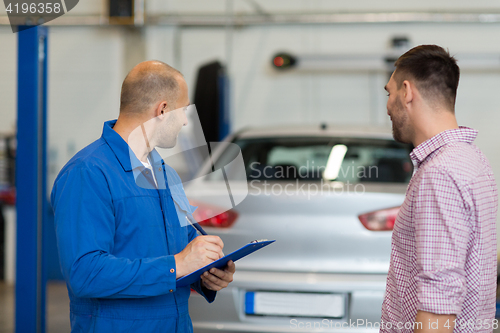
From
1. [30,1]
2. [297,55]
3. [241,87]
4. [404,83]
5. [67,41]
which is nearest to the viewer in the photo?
[404,83]

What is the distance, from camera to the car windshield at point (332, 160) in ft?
9.41

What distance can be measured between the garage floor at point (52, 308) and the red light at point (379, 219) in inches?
58.2

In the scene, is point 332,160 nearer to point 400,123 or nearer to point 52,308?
point 400,123

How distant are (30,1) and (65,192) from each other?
5.70ft

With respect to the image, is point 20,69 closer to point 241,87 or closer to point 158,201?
point 158,201

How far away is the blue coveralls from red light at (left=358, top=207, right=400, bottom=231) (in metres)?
1.10

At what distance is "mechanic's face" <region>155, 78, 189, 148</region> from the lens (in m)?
1.46

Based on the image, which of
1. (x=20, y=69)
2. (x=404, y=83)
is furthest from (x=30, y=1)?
(x=404, y=83)

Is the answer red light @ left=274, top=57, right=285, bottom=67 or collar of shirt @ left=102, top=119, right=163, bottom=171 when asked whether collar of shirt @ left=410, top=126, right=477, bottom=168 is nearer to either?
collar of shirt @ left=102, top=119, right=163, bottom=171

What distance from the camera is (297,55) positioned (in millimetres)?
6598

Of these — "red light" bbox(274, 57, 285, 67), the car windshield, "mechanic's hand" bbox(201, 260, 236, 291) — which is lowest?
"mechanic's hand" bbox(201, 260, 236, 291)

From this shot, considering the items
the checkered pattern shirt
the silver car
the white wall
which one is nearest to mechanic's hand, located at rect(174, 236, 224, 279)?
the checkered pattern shirt

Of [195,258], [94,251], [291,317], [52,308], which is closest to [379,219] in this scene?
[291,317]

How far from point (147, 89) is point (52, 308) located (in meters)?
2.80
